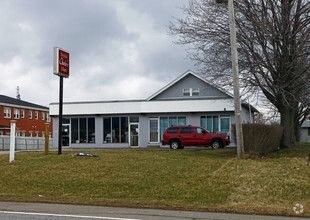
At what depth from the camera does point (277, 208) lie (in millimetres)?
8781

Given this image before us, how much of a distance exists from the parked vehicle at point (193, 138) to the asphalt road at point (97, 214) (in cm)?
1881

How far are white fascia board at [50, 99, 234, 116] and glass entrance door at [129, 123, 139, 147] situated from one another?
1369 mm

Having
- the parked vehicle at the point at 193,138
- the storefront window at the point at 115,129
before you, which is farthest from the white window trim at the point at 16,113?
the parked vehicle at the point at 193,138

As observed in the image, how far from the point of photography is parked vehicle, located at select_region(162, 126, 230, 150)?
27188 mm

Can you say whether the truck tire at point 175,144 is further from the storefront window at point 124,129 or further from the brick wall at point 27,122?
the brick wall at point 27,122

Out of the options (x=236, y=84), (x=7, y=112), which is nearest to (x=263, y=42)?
(x=236, y=84)

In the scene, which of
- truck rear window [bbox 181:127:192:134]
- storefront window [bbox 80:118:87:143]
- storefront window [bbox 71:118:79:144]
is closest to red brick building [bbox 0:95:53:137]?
storefront window [bbox 71:118:79:144]

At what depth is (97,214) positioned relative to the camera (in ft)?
26.9

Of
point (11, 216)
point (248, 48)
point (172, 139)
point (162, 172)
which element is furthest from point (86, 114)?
point (11, 216)

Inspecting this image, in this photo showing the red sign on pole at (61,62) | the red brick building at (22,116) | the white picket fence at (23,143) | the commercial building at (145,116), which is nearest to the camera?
the red sign on pole at (61,62)

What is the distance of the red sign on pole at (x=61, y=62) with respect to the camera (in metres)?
19.3

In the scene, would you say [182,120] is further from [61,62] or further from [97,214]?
[97,214]

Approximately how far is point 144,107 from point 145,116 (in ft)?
3.26

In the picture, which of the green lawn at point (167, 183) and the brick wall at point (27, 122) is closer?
the green lawn at point (167, 183)
